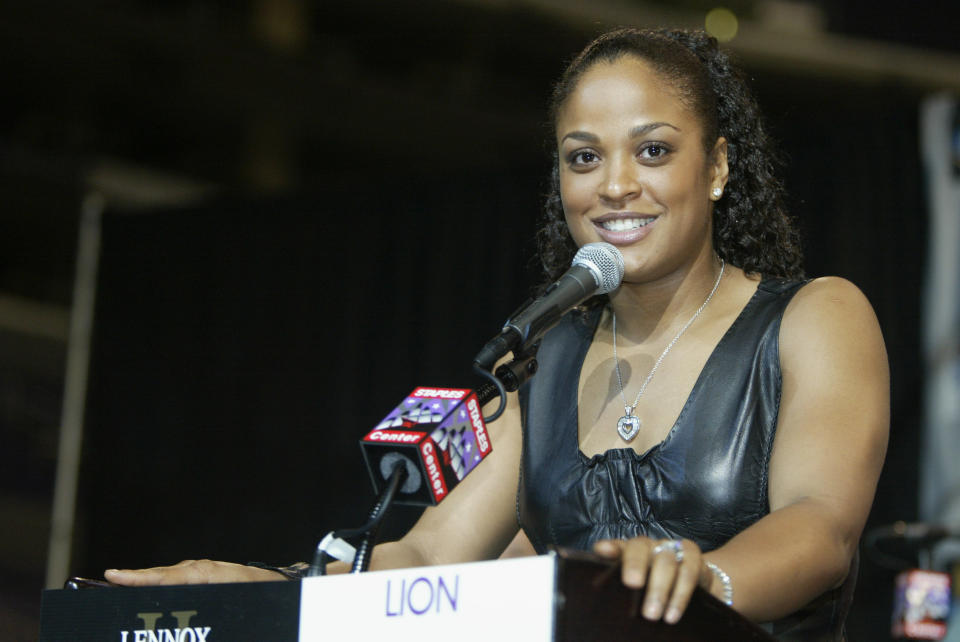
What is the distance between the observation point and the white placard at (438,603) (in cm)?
100

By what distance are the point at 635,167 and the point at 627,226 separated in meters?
0.09

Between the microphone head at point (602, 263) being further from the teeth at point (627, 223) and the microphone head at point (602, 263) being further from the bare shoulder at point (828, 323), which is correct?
the bare shoulder at point (828, 323)

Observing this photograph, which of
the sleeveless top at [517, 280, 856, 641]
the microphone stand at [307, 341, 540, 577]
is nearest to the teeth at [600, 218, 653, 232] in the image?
the sleeveless top at [517, 280, 856, 641]

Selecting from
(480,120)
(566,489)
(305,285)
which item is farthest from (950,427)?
(480,120)

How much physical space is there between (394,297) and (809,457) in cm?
371

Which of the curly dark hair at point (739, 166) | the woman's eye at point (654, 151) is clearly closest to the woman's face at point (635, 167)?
the woman's eye at point (654, 151)

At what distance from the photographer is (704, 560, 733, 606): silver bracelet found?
3.98 feet

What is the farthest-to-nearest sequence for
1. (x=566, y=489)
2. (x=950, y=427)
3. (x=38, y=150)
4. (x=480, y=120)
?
(x=480, y=120) → (x=38, y=150) → (x=950, y=427) → (x=566, y=489)

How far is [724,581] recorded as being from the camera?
4.00ft

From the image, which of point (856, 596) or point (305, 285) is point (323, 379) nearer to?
point (305, 285)

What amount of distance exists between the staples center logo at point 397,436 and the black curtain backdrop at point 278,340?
3.03 meters

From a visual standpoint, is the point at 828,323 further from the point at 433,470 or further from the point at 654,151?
the point at 433,470

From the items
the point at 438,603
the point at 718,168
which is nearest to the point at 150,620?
the point at 438,603

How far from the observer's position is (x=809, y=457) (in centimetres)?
155
